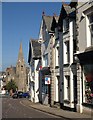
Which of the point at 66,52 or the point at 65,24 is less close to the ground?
the point at 65,24

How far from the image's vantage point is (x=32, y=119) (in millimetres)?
18906

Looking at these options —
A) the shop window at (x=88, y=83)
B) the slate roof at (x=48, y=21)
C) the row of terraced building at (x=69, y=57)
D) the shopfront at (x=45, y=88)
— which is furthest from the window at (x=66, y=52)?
the slate roof at (x=48, y=21)

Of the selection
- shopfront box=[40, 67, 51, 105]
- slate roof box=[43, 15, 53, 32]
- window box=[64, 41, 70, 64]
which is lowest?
shopfront box=[40, 67, 51, 105]

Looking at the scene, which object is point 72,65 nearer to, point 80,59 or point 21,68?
point 80,59

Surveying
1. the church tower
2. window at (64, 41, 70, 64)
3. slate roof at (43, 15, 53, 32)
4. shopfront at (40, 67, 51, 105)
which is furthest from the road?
the church tower

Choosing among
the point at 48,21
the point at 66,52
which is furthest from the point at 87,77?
the point at 48,21

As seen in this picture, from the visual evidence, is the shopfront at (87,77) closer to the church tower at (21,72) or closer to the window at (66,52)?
the window at (66,52)

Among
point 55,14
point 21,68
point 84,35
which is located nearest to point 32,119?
Result: point 84,35

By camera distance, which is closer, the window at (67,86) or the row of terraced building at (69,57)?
the row of terraced building at (69,57)

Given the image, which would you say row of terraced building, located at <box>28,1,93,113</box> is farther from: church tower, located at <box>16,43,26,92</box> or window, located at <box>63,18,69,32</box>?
church tower, located at <box>16,43,26,92</box>

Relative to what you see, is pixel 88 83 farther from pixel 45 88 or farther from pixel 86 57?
pixel 45 88

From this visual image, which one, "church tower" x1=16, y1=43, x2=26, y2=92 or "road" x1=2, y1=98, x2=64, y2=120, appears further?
"church tower" x1=16, y1=43, x2=26, y2=92

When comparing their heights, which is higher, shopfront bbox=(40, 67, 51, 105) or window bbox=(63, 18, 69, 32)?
window bbox=(63, 18, 69, 32)

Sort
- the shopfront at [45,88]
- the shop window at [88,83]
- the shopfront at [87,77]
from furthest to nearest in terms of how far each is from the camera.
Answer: the shopfront at [45,88]
the shop window at [88,83]
the shopfront at [87,77]
